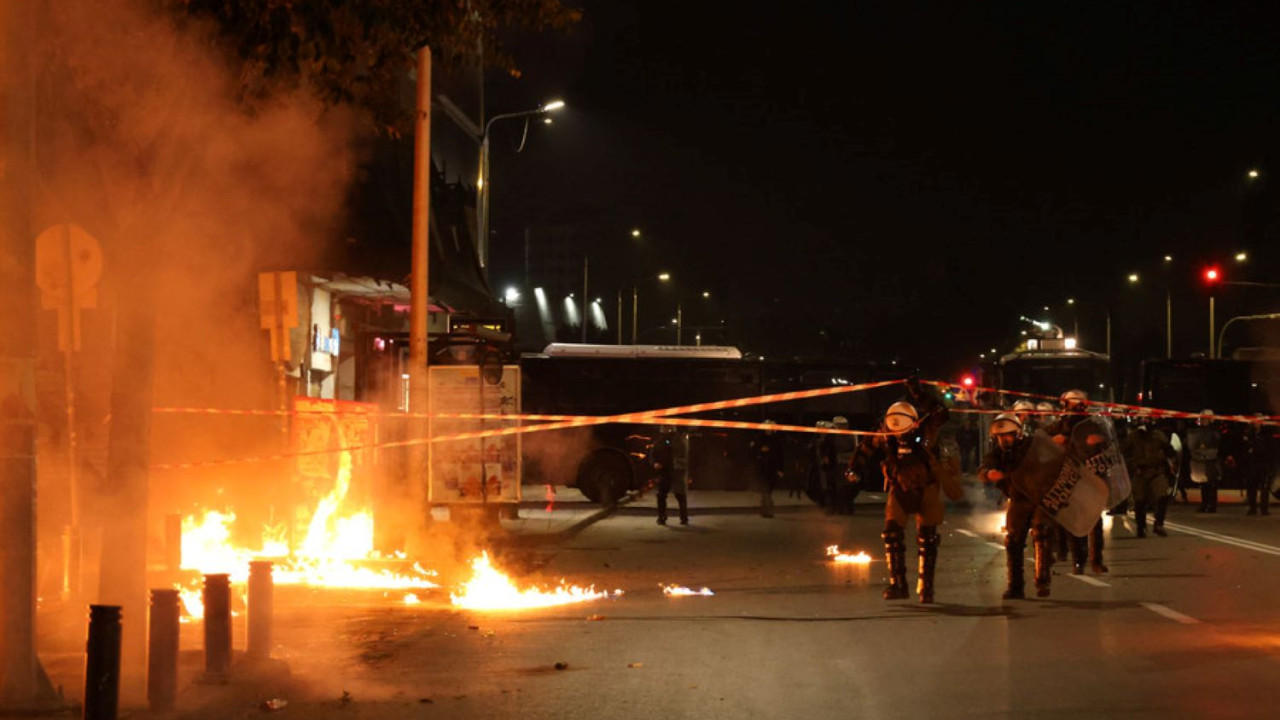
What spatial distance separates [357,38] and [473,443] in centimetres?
820

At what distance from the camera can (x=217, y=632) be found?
816 centimetres

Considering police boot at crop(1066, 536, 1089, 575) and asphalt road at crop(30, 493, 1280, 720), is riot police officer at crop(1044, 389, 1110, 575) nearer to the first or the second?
police boot at crop(1066, 536, 1089, 575)

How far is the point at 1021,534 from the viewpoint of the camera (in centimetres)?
1243

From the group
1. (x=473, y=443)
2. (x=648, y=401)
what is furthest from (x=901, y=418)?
(x=648, y=401)

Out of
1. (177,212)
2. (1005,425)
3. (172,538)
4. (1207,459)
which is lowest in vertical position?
(172,538)

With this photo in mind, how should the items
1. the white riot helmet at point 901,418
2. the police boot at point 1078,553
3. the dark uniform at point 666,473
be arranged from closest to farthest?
the white riot helmet at point 901,418, the police boot at point 1078,553, the dark uniform at point 666,473

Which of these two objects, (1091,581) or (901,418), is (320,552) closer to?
(901,418)

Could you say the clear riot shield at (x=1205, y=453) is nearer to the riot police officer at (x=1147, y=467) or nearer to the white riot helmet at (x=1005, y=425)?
the riot police officer at (x=1147, y=467)

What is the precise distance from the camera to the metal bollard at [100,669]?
21.6 feet

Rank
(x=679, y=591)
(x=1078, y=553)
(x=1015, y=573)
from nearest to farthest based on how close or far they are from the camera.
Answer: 1. (x=1015, y=573)
2. (x=679, y=591)
3. (x=1078, y=553)

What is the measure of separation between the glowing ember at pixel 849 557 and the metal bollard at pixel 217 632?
9.70m

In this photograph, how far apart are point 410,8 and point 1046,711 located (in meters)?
6.56

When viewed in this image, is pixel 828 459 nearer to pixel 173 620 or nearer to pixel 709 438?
pixel 709 438

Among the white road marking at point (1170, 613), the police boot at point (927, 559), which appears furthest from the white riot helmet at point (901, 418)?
the white road marking at point (1170, 613)
